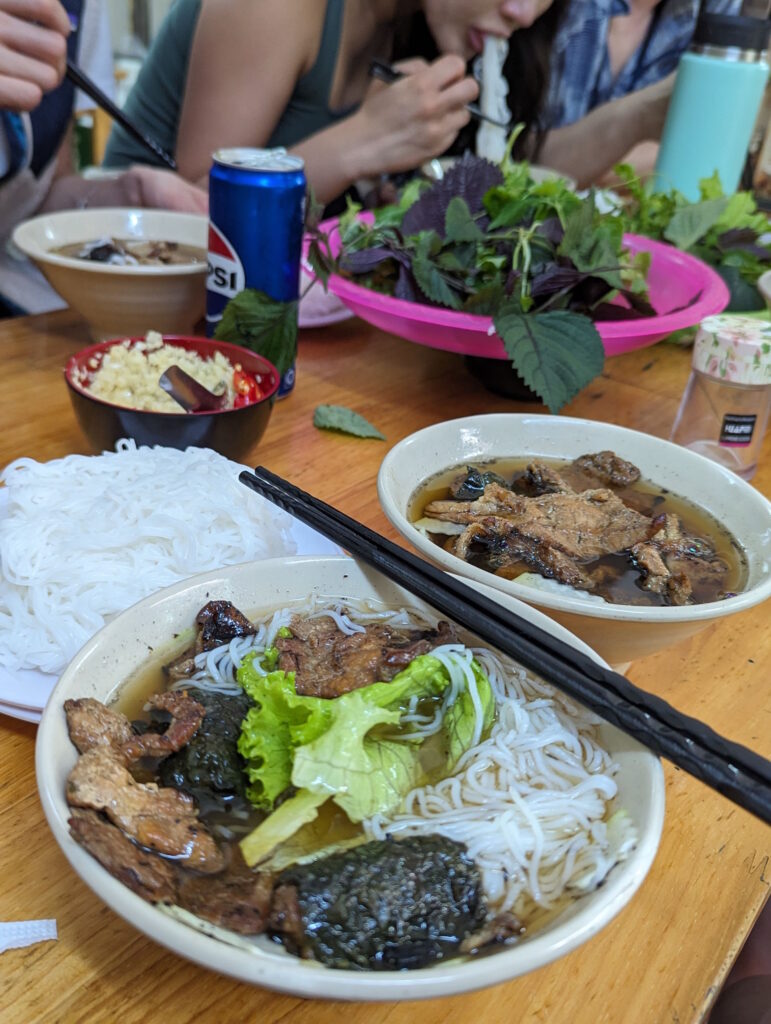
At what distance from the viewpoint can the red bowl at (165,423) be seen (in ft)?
4.03

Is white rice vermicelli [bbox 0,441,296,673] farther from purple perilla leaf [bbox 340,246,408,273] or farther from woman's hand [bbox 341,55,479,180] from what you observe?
woman's hand [bbox 341,55,479,180]

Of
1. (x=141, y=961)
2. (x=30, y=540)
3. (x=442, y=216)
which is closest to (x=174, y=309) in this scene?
(x=442, y=216)

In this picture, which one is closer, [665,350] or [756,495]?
[756,495]

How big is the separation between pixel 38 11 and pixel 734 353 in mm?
1551

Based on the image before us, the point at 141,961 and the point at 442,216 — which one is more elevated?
the point at 442,216

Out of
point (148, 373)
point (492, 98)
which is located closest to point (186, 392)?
point (148, 373)

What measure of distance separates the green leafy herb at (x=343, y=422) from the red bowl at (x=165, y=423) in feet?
0.70

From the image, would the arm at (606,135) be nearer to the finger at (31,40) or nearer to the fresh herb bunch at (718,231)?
the fresh herb bunch at (718,231)

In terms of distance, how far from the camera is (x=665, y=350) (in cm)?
208

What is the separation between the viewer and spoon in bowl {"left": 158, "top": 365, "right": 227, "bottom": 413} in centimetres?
A: 133

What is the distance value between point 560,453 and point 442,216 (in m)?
0.72

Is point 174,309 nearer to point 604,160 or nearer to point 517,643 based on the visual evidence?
point 517,643

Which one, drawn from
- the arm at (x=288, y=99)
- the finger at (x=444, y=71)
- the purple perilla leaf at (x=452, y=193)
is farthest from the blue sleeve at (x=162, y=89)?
the purple perilla leaf at (x=452, y=193)

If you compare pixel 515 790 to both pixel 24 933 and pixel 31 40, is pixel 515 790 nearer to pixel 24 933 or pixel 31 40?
pixel 24 933
